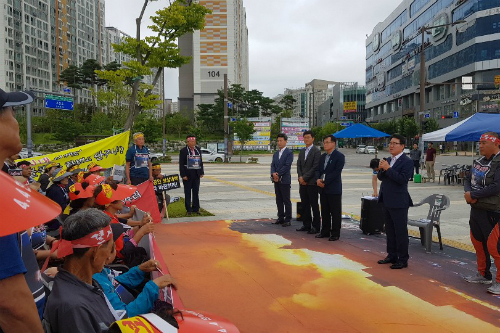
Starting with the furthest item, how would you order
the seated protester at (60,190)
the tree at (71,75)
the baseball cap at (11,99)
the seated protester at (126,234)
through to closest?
the tree at (71,75) → the seated protester at (60,190) → the seated protester at (126,234) → the baseball cap at (11,99)

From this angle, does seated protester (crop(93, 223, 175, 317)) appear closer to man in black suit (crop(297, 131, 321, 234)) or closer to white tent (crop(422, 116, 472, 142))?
man in black suit (crop(297, 131, 321, 234))

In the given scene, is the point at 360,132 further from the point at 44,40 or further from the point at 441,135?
the point at 44,40

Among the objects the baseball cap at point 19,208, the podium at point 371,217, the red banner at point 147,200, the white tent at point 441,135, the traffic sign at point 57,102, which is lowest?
the podium at point 371,217

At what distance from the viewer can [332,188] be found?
746cm

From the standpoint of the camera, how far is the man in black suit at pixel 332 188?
7445 millimetres

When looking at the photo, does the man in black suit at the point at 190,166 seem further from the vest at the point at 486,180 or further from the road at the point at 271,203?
the vest at the point at 486,180

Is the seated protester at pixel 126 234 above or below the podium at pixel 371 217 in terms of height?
above

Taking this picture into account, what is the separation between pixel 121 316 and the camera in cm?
243

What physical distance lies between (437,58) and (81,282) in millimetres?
75652

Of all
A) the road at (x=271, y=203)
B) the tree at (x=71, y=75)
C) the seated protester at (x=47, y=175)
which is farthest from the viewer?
the tree at (x=71, y=75)

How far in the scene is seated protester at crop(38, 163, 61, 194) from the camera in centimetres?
791

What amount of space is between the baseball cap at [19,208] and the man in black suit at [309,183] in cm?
708

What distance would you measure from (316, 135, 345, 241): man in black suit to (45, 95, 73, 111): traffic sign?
8.83m

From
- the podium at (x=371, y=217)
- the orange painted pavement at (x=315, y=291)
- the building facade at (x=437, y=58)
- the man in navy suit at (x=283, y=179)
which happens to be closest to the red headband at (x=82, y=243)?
the orange painted pavement at (x=315, y=291)
